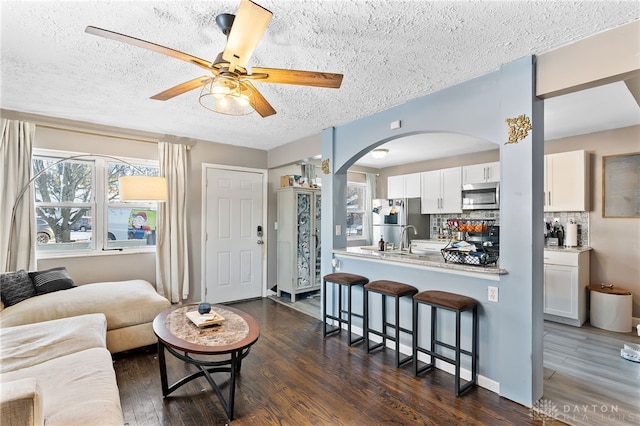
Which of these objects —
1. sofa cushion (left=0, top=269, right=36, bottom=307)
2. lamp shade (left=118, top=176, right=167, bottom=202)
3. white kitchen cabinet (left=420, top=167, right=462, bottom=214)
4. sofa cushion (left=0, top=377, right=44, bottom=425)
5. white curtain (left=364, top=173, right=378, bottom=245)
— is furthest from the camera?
white curtain (left=364, top=173, right=378, bottom=245)

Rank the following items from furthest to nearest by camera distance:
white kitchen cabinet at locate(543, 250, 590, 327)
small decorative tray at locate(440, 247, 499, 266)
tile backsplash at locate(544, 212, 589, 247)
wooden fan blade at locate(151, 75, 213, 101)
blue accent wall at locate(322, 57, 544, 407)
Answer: tile backsplash at locate(544, 212, 589, 247)
white kitchen cabinet at locate(543, 250, 590, 327)
small decorative tray at locate(440, 247, 499, 266)
blue accent wall at locate(322, 57, 544, 407)
wooden fan blade at locate(151, 75, 213, 101)

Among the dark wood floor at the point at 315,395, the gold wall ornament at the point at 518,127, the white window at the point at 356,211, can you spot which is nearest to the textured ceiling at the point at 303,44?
the gold wall ornament at the point at 518,127

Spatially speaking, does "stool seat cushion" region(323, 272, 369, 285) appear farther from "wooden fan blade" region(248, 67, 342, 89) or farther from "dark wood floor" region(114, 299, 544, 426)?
"wooden fan blade" region(248, 67, 342, 89)

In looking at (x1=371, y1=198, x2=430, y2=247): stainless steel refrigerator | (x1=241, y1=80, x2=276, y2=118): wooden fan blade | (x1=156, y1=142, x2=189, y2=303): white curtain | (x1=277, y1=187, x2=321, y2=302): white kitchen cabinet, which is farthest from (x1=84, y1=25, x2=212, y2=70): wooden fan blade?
(x1=371, y1=198, x2=430, y2=247): stainless steel refrigerator

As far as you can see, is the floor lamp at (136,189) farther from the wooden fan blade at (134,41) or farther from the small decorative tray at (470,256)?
the small decorative tray at (470,256)

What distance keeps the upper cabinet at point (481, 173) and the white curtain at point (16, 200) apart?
594 cm

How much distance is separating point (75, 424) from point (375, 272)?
2.73 m

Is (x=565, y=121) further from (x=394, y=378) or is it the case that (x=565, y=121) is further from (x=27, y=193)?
(x=27, y=193)

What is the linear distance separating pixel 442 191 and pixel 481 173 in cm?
74

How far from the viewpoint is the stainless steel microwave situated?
4.81 metres

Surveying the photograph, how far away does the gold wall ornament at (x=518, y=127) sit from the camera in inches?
88.5

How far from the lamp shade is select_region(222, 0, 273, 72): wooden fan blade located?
6.94 feet

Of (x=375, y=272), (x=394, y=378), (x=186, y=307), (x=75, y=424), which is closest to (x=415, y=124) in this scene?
(x=375, y=272)

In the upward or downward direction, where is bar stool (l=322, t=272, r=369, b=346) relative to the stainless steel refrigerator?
downward
